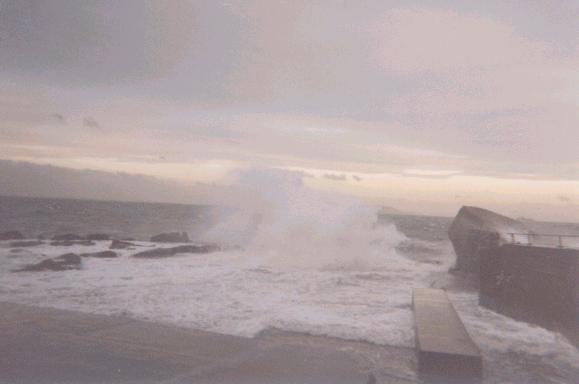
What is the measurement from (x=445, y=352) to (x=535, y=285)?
760cm

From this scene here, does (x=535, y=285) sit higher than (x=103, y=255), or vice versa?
(x=535, y=285)

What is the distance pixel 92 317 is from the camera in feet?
30.2

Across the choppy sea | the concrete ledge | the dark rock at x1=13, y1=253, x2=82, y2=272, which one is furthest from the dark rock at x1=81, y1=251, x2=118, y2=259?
the concrete ledge

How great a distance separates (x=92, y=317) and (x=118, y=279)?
18.6ft

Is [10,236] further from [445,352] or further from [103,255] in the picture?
[445,352]

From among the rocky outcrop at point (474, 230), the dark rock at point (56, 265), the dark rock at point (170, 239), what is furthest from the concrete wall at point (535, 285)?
the dark rock at point (170, 239)

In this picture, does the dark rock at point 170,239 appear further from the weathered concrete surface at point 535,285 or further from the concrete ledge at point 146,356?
the concrete ledge at point 146,356

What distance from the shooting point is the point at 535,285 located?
12.9 metres

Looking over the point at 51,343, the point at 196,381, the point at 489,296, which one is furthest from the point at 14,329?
the point at 489,296

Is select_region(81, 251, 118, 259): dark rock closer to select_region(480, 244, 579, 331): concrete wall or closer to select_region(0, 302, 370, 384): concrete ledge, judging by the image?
select_region(0, 302, 370, 384): concrete ledge

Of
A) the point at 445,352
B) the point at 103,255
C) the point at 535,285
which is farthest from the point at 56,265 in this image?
the point at 535,285

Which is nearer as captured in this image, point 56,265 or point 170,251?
point 56,265

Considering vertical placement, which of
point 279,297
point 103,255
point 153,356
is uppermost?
point 153,356

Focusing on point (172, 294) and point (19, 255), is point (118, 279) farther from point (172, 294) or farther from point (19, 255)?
point (19, 255)
